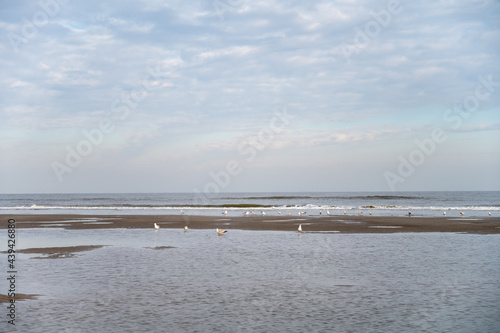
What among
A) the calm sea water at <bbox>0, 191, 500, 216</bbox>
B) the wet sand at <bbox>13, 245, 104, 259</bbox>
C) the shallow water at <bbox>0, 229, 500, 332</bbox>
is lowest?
the shallow water at <bbox>0, 229, 500, 332</bbox>

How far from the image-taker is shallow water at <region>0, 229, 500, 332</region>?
36.0ft

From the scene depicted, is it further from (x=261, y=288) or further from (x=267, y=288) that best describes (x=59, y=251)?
(x=267, y=288)

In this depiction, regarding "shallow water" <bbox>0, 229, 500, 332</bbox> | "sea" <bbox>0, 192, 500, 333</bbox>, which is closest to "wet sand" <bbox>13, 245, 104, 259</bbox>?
"sea" <bbox>0, 192, 500, 333</bbox>

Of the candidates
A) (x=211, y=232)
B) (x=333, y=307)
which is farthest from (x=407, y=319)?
(x=211, y=232)

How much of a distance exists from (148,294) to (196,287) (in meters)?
1.57

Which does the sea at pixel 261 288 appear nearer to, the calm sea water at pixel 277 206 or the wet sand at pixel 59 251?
the wet sand at pixel 59 251

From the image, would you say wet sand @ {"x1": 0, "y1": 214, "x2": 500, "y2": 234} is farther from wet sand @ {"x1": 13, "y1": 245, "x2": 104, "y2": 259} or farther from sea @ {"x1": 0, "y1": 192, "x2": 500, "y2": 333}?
wet sand @ {"x1": 13, "y1": 245, "x2": 104, "y2": 259}

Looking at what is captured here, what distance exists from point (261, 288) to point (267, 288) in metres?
0.19

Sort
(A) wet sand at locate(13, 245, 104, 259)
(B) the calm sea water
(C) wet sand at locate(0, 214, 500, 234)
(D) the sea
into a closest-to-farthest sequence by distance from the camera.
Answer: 1. (D) the sea
2. (A) wet sand at locate(13, 245, 104, 259)
3. (C) wet sand at locate(0, 214, 500, 234)
4. (B) the calm sea water

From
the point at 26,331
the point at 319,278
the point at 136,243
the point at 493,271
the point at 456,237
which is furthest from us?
the point at 456,237

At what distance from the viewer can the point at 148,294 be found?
545 inches

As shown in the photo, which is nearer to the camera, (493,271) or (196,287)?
(196,287)

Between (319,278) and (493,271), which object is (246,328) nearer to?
(319,278)

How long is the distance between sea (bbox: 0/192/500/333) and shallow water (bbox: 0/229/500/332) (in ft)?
0.11
